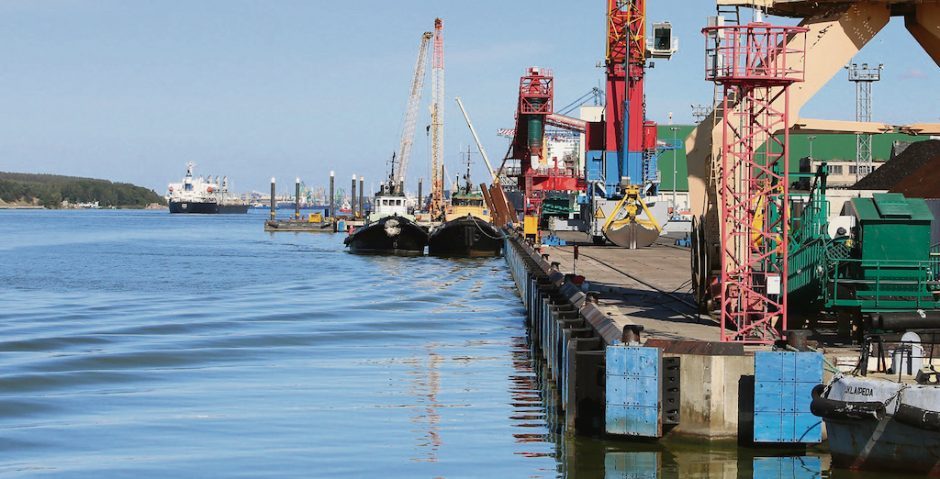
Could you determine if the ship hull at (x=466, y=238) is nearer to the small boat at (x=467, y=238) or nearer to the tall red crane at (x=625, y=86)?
the small boat at (x=467, y=238)

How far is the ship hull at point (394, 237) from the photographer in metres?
86.9

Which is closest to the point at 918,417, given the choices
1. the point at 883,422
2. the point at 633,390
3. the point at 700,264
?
the point at 883,422

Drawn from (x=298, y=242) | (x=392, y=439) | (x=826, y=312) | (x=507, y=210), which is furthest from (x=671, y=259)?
(x=298, y=242)

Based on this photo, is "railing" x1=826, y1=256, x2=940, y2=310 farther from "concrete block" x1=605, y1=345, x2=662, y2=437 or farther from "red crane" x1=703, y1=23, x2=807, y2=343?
"concrete block" x1=605, y1=345, x2=662, y2=437

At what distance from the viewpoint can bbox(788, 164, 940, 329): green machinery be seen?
68.7ft

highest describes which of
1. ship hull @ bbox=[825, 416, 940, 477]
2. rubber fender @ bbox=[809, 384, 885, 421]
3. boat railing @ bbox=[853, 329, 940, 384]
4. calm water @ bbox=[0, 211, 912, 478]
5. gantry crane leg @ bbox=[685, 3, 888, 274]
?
gantry crane leg @ bbox=[685, 3, 888, 274]

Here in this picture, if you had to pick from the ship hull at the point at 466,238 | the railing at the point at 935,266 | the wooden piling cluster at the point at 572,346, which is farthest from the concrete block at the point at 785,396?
the ship hull at the point at 466,238

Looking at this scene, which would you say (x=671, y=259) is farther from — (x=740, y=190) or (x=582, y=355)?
(x=582, y=355)

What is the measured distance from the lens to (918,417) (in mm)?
14578

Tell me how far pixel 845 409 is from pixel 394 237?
2857 inches

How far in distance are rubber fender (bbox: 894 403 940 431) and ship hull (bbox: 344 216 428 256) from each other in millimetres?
72178

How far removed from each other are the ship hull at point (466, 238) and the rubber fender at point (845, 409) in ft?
221

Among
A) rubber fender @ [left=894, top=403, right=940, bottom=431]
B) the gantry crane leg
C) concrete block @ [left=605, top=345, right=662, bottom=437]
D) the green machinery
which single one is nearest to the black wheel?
the gantry crane leg

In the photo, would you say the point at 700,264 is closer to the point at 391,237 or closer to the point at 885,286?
the point at 885,286
